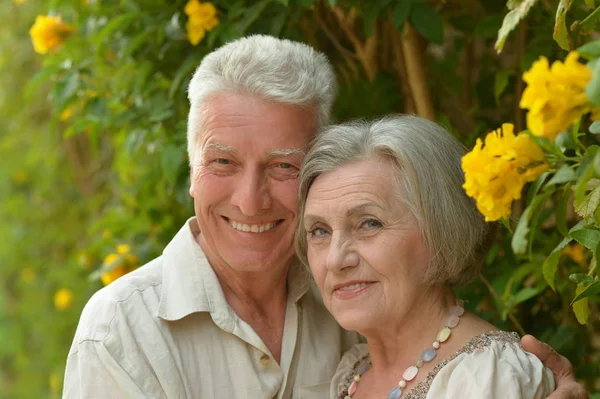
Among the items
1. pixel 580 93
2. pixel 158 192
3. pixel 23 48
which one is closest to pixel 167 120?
pixel 158 192

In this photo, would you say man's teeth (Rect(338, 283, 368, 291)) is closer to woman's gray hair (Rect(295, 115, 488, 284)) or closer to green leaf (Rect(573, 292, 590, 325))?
woman's gray hair (Rect(295, 115, 488, 284))

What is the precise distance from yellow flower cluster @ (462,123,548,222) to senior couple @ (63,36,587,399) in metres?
0.57

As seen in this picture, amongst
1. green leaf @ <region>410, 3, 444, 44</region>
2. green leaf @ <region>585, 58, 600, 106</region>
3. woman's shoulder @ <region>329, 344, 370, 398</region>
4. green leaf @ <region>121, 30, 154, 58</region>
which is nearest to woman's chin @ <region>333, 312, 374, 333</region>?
woman's shoulder @ <region>329, 344, 370, 398</region>

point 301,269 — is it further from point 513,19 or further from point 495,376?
point 513,19

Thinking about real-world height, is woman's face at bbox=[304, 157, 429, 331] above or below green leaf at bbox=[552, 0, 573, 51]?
below

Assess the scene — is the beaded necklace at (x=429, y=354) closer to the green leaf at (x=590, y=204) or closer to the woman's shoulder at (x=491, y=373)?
the woman's shoulder at (x=491, y=373)

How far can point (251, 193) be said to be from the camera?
216 centimetres

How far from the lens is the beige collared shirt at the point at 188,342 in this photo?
6.68 feet

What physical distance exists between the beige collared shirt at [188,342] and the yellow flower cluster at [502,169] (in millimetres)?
1011

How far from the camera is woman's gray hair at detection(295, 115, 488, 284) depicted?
1.99m

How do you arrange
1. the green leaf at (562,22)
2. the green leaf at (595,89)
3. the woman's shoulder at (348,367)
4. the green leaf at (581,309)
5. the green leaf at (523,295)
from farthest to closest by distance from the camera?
the green leaf at (523,295), the woman's shoulder at (348,367), the green leaf at (581,309), the green leaf at (562,22), the green leaf at (595,89)

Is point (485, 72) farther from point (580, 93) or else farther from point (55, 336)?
point (55, 336)

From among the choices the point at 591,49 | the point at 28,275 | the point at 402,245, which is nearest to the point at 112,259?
the point at 402,245

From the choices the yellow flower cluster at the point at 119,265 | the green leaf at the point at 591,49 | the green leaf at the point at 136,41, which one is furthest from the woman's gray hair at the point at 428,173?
the yellow flower cluster at the point at 119,265
